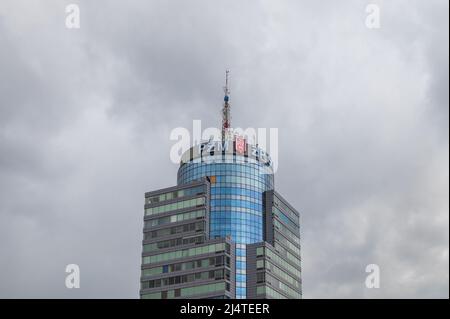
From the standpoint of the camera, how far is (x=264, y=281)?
190 m
